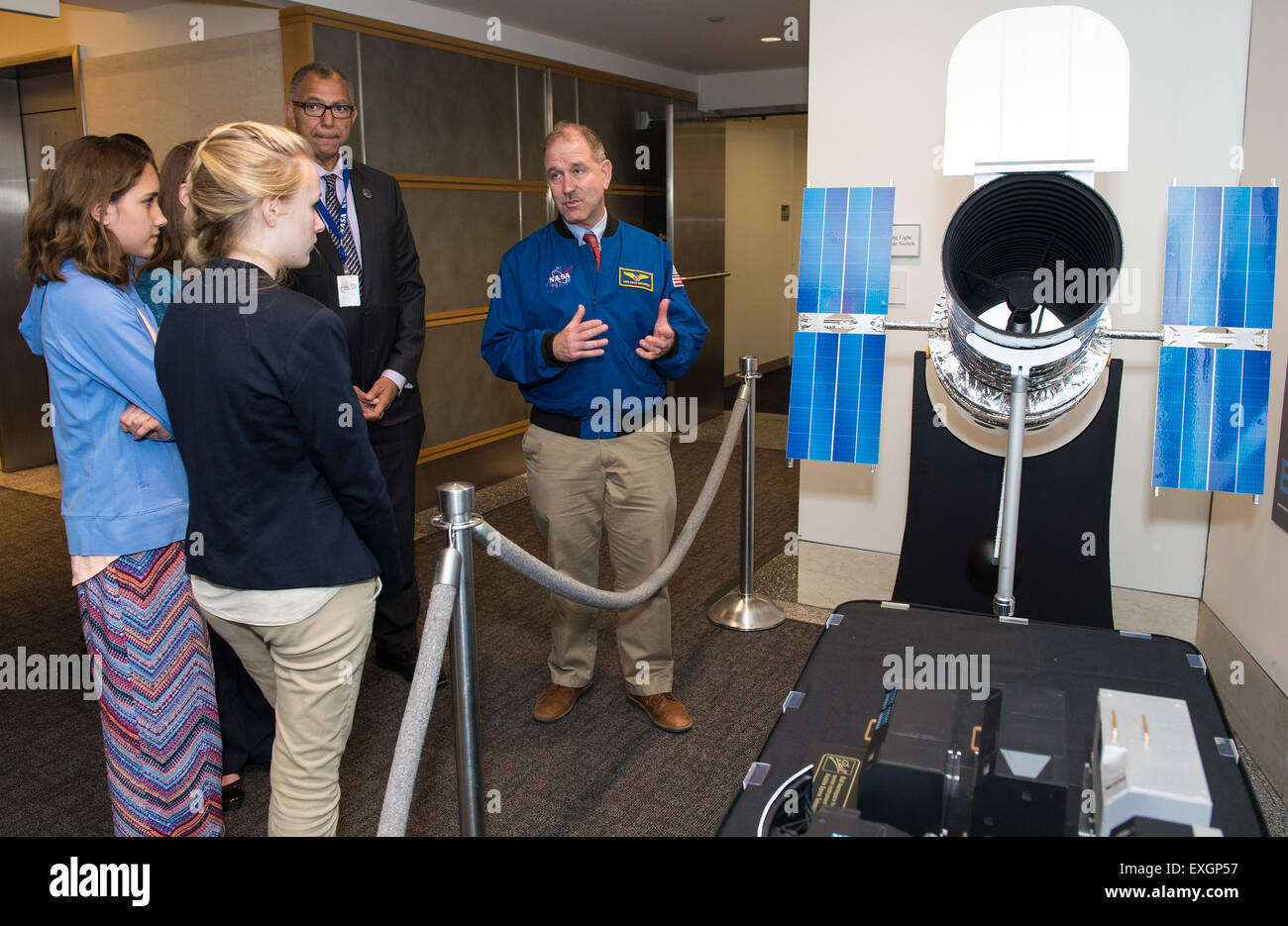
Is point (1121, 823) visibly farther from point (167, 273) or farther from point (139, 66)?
point (139, 66)

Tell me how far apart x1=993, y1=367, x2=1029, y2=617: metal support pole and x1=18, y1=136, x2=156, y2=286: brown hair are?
1.67m

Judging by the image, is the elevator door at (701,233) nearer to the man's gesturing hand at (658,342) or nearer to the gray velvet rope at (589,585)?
the gray velvet rope at (589,585)

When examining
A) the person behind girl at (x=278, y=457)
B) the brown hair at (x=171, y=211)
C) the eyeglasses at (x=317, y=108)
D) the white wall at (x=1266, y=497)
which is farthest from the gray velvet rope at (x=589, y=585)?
the white wall at (x=1266, y=497)

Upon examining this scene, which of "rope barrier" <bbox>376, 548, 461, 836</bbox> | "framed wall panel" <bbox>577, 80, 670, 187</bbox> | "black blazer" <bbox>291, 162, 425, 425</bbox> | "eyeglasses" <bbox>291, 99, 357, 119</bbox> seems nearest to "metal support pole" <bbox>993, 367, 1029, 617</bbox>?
"rope barrier" <bbox>376, 548, 461, 836</bbox>

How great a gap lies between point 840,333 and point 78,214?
1.64 m

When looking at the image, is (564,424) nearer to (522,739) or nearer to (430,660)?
(522,739)

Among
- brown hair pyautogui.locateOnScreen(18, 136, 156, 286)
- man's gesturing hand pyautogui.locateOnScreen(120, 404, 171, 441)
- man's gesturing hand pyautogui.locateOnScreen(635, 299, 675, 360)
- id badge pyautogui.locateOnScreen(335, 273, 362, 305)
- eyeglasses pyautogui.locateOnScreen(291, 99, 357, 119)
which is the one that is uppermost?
eyeglasses pyautogui.locateOnScreen(291, 99, 357, 119)

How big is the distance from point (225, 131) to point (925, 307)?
2350 millimetres

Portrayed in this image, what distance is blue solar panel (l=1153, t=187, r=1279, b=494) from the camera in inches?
75.2

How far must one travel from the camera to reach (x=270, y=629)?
156 cm

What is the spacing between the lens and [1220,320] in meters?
1.94

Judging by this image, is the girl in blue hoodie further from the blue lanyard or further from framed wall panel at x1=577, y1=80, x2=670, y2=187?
framed wall panel at x1=577, y1=80, x2=670, y2=187
